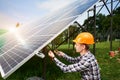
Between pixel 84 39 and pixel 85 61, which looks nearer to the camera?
pixel 85 61

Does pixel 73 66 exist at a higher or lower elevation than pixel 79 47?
lower

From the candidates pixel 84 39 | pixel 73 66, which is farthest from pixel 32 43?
pixel 84 39

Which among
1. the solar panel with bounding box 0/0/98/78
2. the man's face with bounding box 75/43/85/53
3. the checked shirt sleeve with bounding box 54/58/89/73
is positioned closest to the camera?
the solar panel with bounding box 0/0/98/78

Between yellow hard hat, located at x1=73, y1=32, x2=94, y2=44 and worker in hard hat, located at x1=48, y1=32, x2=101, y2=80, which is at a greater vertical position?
yellow hard hat, located at x1=73, y1=32, x2=94, y2=44

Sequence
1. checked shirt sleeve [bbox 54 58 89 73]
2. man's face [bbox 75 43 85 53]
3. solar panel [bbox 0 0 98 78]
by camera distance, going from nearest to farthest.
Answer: solar panel [bbox 0 0 98 78] → checked shirt sleeve [bbox 54 58 89 73] → man's face [bbox 75 43 85 53]

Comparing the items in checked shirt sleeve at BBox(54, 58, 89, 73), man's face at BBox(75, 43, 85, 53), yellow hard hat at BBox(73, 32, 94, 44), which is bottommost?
checked shirt sleeve at BBox(54, 58, 89, 73)

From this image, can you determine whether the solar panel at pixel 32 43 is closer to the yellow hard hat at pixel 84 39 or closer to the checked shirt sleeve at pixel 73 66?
the yellow hard hat at pixel 84 39

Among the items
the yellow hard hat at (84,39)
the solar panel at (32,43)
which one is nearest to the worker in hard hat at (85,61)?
the yellow hard hat at (84,39)

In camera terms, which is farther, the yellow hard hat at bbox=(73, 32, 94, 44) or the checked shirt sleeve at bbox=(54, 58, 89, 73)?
the yellow hard hat at bbox=(73, 32, 94, 44)

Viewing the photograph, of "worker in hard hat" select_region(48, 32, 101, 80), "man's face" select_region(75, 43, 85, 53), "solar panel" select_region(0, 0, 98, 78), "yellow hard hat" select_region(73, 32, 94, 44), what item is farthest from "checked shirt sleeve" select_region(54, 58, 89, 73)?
"solar panel" select_region(0, 0, 98, 78)

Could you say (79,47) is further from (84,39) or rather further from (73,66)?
(73,66)

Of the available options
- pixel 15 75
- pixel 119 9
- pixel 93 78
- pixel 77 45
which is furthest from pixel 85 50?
pixel 119 9

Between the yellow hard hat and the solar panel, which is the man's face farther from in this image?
the solar panel

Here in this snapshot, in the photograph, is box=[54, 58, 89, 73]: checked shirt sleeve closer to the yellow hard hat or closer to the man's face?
the man's face
